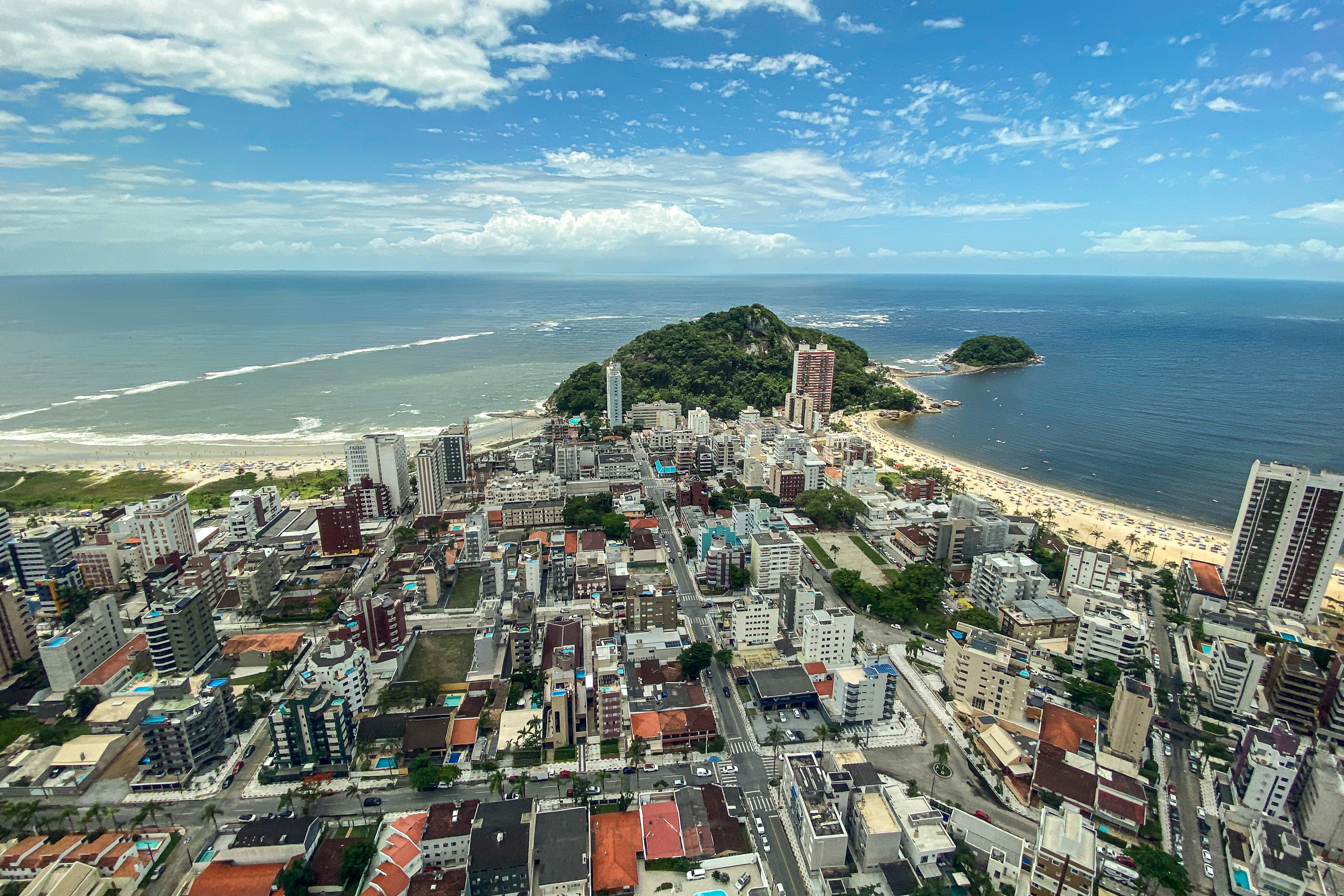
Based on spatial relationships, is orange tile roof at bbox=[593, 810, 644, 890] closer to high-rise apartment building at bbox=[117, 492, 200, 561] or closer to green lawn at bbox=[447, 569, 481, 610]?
green lawn at bbox=[447, 569, 481, 610]

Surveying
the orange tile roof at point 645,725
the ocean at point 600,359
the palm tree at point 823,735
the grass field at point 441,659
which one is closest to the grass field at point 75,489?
the ocean at point 600,359

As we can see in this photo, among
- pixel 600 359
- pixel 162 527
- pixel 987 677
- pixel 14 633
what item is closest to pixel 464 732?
pixel 987 677

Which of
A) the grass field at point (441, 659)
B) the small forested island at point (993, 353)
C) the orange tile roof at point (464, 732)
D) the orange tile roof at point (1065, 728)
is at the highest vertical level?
the small forested island at point (993, 353)

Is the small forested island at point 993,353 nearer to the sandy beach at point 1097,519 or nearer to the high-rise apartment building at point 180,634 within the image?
the sandy beach at point 1097,519

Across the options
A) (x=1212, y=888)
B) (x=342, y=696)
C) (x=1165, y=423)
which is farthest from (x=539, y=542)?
(x=1165, y=423)

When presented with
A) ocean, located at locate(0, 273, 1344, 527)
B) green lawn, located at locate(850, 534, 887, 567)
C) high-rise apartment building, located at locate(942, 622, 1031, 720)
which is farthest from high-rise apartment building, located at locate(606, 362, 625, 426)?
high-rise apartment building, located at locate(942, 622, 1031, 720)

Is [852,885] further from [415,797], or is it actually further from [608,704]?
[415,797]

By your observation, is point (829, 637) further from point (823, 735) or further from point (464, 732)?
point (464, 732)
